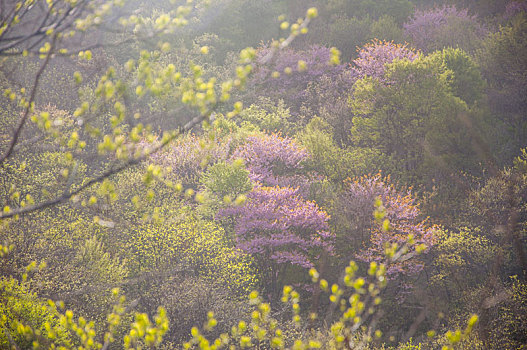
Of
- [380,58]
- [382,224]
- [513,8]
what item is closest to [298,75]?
[380,58]

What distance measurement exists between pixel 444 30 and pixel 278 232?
22582 mm

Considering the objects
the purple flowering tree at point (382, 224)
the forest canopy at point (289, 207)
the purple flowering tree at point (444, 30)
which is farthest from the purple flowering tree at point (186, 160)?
the purple flowering tree at point (444, 30)

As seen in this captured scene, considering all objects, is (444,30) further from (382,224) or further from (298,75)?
(382,224)

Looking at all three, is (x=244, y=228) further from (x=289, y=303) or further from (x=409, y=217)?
(x=409, y=217)

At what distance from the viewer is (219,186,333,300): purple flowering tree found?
14291 mm

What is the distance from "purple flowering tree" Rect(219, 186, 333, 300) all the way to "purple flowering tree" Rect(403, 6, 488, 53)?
19198 mm

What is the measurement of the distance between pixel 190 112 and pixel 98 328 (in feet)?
59.6

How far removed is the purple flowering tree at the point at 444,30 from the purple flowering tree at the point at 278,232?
19198 millimetres

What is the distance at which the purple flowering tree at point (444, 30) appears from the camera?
1047 inches

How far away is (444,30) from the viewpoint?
89.7 ft

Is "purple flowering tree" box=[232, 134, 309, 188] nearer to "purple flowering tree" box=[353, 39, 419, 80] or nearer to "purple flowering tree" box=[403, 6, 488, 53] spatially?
"purple flowering tree" box=[353, 39, 419, 80]

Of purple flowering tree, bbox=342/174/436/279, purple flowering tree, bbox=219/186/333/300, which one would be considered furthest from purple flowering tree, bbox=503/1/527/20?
purple flowering tree, bbox=219/186/333/300

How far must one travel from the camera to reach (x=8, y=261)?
10922mm

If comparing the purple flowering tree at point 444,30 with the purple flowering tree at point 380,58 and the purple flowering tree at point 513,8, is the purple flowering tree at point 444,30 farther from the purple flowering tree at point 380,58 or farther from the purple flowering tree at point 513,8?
the purple flowering tree at point 380,58
